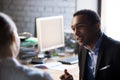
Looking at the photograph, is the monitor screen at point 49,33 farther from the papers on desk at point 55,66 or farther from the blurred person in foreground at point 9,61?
the blurred person in foreground at point 9,61

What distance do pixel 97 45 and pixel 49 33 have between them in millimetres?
1385

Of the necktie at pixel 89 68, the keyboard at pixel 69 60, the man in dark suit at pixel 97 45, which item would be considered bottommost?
the keyboard at pixel 69 60

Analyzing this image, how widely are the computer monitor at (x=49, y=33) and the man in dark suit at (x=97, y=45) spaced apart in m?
1.12

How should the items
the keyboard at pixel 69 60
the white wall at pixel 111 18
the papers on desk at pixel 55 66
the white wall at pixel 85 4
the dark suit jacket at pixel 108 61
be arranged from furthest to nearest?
the white wall at pixel 85 4, the white wall at pixel 111 18, the keyboard at pixel 69 60, the papers on desk at pixel 55 66, the dark suit jacket at pixel 108 61

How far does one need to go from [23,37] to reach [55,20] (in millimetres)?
467

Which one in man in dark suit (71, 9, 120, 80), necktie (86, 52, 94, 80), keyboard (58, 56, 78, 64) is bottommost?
keyboard (58, 56, 78, 64)

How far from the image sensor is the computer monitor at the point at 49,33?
3367 mm

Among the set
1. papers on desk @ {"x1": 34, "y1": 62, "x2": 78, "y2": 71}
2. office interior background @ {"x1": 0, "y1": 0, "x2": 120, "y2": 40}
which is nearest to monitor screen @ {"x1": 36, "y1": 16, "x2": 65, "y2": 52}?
papers on desk @ {"x1": 34, "y1": 62, "x2": 78, "y2": 71}

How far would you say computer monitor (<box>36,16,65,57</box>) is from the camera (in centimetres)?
337

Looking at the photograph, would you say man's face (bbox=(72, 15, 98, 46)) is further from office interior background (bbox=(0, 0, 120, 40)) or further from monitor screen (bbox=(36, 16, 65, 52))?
office interior background (bbox=(0, 0, 120, 40))

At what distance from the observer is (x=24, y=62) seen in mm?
3287

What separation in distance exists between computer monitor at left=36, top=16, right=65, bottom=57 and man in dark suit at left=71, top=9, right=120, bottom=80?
1.12 m

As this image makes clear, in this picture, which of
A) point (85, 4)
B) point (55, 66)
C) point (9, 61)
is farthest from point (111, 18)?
point (9, 61)

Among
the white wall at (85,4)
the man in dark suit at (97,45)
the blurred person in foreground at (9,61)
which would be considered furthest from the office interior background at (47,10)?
the blurred person in foreground at (9,61)
